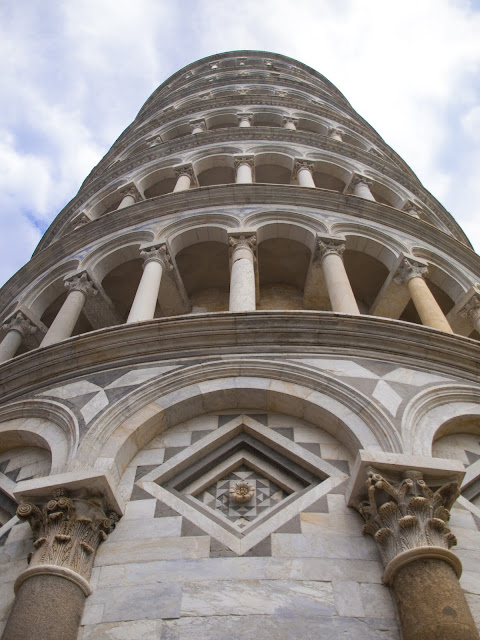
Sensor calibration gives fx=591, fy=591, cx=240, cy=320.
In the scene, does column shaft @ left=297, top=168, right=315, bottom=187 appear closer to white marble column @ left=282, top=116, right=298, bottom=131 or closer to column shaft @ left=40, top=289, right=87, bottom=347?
white marble column @ left=282, top=116, right=298, bottom=131

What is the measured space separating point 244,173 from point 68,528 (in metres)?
11.8

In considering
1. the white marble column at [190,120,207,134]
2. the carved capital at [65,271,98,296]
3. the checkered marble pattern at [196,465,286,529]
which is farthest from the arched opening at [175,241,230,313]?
the white marble column at [190,120,207,134]

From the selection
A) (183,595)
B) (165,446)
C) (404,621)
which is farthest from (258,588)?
(165,446)

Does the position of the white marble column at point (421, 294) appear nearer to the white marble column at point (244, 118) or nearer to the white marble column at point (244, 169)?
the white marble column at point (244, 169)

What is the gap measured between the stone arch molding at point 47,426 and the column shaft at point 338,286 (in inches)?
170

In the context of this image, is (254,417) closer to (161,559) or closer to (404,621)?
(161,559)

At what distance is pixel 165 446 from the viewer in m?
6.04

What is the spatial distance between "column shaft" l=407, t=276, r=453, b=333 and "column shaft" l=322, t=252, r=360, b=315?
105cm

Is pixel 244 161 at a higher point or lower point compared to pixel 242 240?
higher

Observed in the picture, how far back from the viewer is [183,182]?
15242 mm

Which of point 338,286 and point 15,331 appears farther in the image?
point 15,331

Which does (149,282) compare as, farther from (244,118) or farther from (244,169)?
(244,118)

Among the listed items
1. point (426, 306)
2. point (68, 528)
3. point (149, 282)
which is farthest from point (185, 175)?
point (68, 528)

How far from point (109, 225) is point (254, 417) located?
7.35 metres
